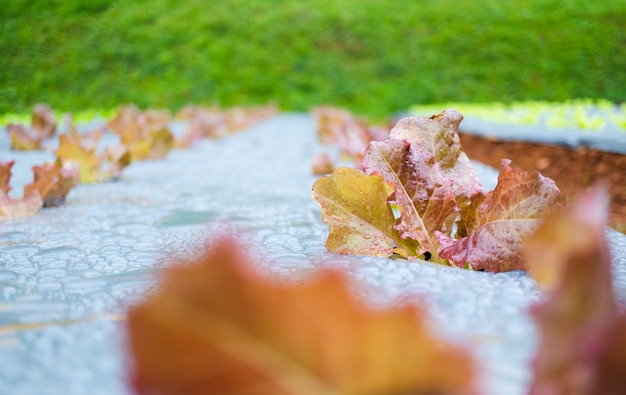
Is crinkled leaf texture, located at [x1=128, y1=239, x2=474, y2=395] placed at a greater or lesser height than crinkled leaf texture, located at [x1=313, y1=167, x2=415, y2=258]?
greater

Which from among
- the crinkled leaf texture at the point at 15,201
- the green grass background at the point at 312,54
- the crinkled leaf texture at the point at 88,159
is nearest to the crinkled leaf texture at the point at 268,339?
the crinkled leaf texture at the point at 15,201

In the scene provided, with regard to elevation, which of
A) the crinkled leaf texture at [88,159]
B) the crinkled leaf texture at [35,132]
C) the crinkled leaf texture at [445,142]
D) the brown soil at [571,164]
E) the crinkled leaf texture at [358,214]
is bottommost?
the brown soil at [571,164]

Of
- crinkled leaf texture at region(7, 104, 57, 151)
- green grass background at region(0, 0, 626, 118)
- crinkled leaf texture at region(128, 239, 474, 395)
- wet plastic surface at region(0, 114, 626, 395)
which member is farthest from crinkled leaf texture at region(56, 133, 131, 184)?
green grass background at region(0, 0, 626, 118)

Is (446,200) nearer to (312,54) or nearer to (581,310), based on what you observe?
(581,310)

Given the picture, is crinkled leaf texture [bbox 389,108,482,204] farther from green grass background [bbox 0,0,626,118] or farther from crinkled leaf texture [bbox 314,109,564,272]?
green grass background [bbox 0,0,626,118]

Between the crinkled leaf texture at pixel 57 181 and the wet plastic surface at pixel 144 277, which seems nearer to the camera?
the wet plastic surface at pixel 144 277

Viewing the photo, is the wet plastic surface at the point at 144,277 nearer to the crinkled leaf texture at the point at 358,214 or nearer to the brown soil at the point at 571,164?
the crinkled leaf texture at the point at 358,214
